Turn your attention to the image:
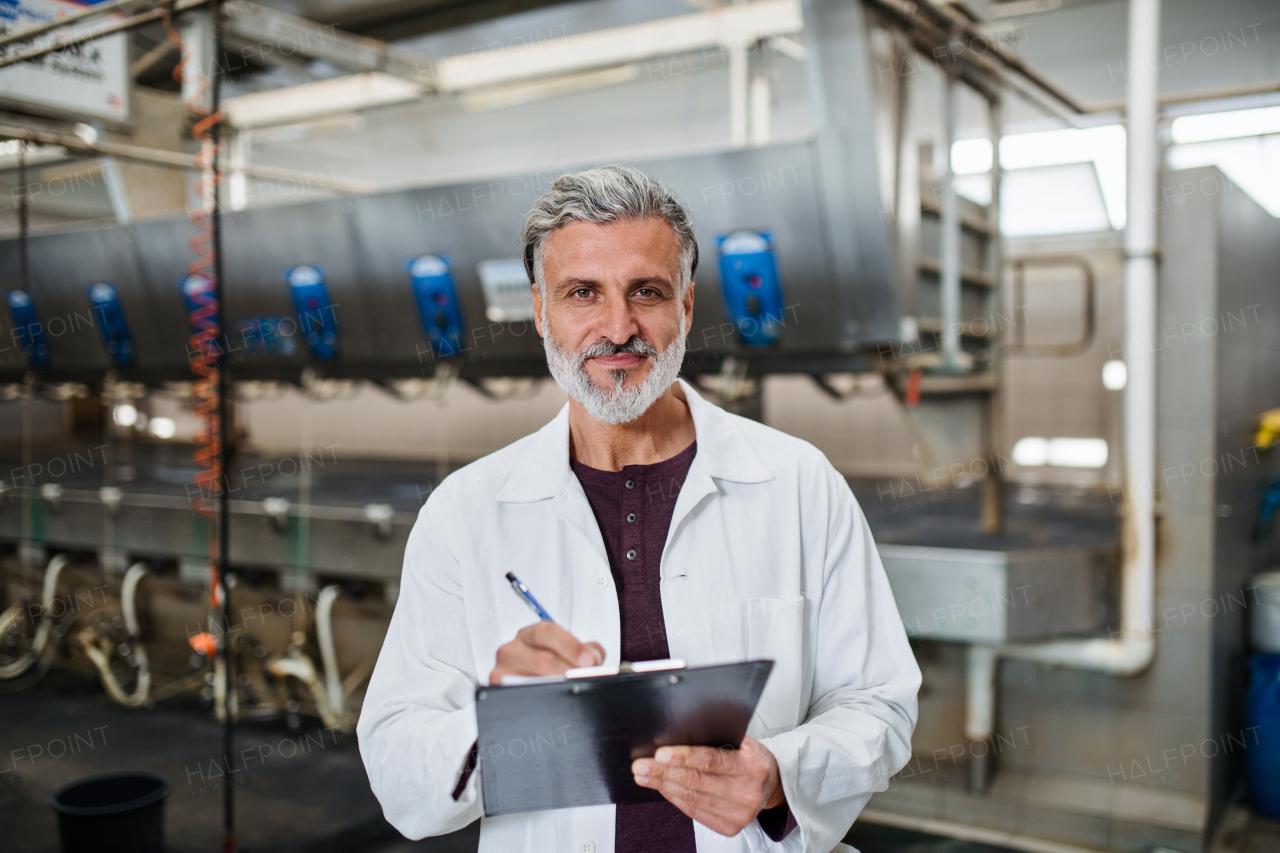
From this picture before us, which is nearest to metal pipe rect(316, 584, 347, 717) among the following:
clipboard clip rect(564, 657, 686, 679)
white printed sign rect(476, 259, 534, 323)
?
white printed sign rect(476, 259, 534, 323)

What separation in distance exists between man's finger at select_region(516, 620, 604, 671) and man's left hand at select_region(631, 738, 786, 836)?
197 millimetres

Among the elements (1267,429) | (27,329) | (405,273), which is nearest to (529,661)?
(405,273)

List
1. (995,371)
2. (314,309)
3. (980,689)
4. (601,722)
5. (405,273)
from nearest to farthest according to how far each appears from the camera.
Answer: (601,722) → (995,371) → (980,689) → (405,273) → (314,309)

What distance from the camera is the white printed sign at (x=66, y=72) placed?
2.92 metres

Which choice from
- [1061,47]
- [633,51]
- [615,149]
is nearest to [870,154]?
[633,51]

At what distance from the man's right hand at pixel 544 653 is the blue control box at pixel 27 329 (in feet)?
15.5

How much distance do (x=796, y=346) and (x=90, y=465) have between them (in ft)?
15.8

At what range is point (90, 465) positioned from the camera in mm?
5723

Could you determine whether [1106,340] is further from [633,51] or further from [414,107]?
[414,107]

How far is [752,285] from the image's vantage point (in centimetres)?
284

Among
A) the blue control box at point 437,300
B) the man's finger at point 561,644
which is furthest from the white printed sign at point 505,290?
the man's finger at point 561,644

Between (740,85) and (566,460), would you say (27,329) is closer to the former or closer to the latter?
(740,85)

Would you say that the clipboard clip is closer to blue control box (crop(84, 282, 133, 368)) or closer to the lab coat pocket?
the lab coat pocket

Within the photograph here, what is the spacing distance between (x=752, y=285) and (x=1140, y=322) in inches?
43.4
